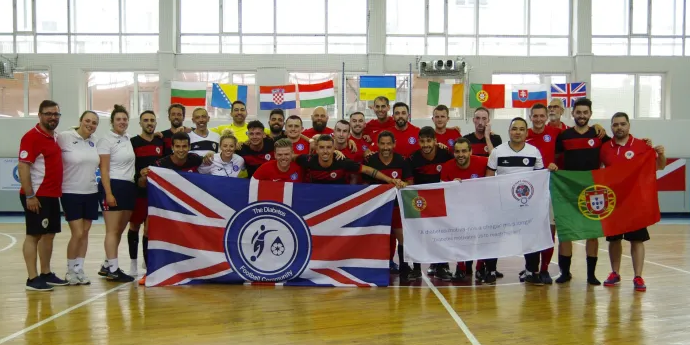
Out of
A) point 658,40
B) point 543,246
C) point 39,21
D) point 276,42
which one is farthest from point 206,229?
point 658,40

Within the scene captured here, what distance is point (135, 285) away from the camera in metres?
6.23

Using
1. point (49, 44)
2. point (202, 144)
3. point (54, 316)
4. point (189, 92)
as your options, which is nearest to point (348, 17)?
point (189, 92)

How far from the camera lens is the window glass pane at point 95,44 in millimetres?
18172

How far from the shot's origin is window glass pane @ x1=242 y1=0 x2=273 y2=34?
60.0ft

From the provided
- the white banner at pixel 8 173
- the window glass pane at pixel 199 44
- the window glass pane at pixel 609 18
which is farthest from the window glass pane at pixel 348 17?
the white banner at pixel 8 173

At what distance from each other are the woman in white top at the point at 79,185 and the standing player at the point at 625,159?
5.28m

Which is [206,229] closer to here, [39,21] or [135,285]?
[135,285]

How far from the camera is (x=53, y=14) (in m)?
18.1

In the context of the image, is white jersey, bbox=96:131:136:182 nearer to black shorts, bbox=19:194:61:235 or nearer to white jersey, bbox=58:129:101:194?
white jersey, bbox=58:129:101:194

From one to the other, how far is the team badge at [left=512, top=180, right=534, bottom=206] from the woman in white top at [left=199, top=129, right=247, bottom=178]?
9.46 ft

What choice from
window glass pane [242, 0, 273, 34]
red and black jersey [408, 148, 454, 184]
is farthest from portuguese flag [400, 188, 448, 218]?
window glass pane [242, 0, 273, 34]

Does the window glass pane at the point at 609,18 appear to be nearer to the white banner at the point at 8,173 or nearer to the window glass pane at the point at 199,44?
the window glass pane at the point at 199,44

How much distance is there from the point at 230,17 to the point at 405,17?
5.23m

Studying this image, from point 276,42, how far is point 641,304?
48.0 feet
